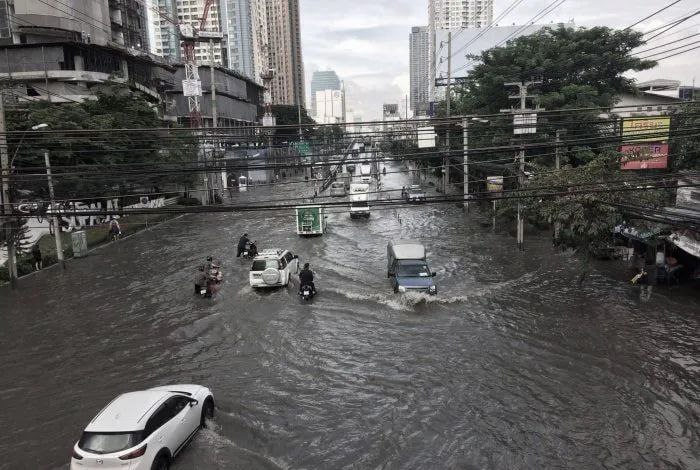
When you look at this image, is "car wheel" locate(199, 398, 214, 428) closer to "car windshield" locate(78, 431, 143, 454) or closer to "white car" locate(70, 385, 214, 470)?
"white car" locate(70, 385, 214, 470)

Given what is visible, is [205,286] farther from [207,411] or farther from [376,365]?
[207,411]

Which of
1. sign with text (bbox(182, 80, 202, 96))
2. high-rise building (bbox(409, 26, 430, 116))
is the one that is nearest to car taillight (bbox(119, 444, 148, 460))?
sign with text (bbox(182, 80, 202, 96))

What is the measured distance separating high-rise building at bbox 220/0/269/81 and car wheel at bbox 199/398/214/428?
128 metres

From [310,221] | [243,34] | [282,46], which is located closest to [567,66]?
[310,221]

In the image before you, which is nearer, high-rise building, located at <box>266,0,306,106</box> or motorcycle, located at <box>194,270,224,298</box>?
motorcycle, located at <box>194,270,224,298</box>

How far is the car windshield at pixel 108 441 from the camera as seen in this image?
8.14 m

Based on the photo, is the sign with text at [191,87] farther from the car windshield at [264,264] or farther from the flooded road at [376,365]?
the car windshield at [264,264]

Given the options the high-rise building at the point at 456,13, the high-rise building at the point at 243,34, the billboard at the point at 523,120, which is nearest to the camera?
the billboard at the point at 523,120

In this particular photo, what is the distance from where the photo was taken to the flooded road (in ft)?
32.3

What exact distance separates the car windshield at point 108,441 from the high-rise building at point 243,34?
130283 millimetres

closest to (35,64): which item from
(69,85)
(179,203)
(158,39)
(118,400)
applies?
(69,85)

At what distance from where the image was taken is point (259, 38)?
481 ft

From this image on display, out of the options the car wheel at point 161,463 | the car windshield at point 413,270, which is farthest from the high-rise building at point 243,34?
the car wheel at point 161,463

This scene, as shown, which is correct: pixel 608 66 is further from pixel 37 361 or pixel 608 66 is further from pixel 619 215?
pixel 37 361
